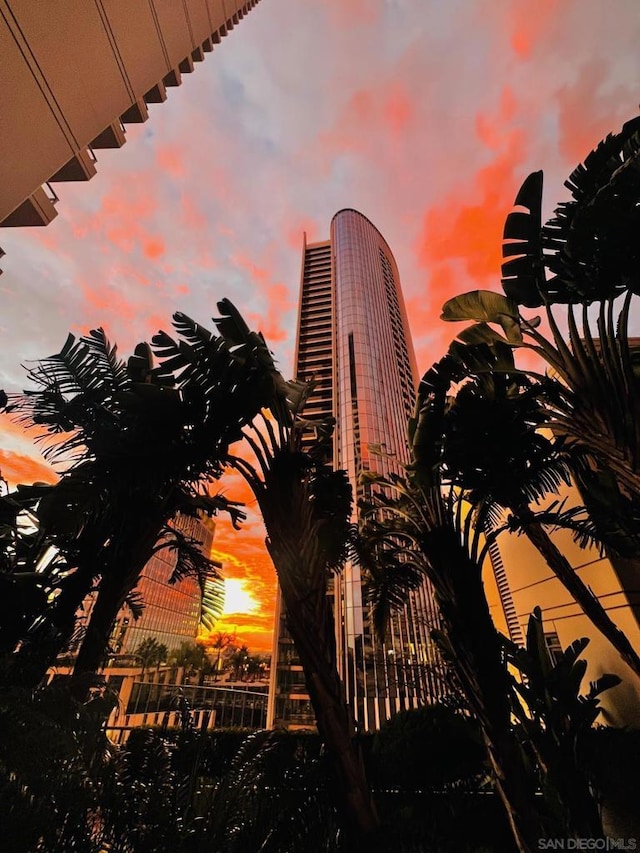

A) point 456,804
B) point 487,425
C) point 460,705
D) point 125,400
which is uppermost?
point 487,425

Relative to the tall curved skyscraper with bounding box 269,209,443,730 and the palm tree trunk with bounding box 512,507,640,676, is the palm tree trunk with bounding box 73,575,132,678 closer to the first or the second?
the palm tree trunk with bounding box 512,507,640,676

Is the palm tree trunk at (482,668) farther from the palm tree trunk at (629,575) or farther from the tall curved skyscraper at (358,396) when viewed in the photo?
the tall curved skyscraper at (358,396)

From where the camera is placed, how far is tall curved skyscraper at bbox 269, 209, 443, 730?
29281 mm

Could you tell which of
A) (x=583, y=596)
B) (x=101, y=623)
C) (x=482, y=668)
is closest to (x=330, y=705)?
(x=482, y=668)

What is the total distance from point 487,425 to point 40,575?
19.5 feet

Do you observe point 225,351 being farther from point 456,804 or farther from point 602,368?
point 456,804

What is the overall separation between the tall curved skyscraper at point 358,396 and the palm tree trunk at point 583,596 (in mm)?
14817

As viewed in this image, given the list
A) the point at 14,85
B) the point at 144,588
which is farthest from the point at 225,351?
the point at 144,588

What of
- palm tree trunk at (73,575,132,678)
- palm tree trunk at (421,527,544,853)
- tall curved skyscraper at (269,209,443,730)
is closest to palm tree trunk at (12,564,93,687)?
palm tree trunk at (73,575,132,678)

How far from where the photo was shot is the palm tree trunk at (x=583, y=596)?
487cm

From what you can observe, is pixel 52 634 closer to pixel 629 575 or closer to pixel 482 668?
pixel 482 668

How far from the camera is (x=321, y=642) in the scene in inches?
125

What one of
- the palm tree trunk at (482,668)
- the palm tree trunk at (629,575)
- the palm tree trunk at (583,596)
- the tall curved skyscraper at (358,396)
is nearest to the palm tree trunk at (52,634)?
the palm tree trunk at (482,668)

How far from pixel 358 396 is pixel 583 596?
3779 cm
